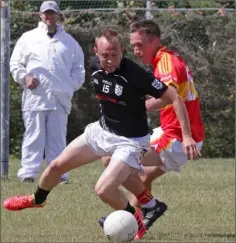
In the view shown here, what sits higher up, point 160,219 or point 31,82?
point 31,82

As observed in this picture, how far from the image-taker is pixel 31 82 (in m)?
12.5

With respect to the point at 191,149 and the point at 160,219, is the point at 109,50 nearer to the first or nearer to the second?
the point at 191,149

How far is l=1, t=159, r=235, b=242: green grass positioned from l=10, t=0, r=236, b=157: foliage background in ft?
15.2

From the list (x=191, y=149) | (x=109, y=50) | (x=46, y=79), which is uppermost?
(x=109, y=50)

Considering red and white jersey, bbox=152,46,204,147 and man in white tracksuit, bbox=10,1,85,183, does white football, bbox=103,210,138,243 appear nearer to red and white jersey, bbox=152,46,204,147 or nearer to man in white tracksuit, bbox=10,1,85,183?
red and white jersey, bbox=152,46,204,147

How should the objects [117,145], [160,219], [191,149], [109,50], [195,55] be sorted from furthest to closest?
[195,55], [160,219], [117,145], [109,50], [191,149]

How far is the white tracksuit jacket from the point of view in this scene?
12.8 m

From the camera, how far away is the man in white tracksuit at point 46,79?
41.9 ft

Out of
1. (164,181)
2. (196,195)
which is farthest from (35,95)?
(196,195)

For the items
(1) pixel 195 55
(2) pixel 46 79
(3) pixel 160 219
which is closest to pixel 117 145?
(3) pixel 160 219

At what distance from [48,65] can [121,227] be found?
5.59m

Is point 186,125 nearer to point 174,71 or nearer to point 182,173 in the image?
point 174,71

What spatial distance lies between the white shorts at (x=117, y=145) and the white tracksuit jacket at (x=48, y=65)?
14.7 ft

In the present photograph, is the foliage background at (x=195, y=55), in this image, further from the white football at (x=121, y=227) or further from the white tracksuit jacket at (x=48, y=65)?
the white football at (x=121, y=227)
